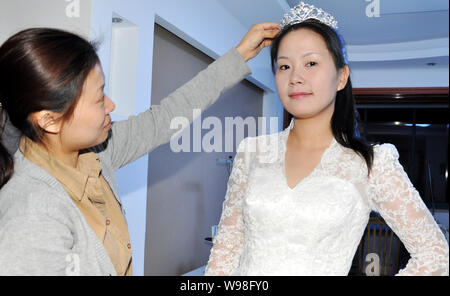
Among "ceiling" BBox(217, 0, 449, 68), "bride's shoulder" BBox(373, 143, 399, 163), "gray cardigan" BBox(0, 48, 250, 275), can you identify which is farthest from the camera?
"ceiling" BBox(217, 0, 449, 68)

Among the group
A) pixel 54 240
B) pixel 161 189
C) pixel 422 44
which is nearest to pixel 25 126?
pixel 54 240

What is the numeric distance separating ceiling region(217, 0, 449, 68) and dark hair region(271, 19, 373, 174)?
1.91m

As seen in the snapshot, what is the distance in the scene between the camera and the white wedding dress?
96 centimetres

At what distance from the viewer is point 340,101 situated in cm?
122

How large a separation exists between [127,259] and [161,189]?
1946mm

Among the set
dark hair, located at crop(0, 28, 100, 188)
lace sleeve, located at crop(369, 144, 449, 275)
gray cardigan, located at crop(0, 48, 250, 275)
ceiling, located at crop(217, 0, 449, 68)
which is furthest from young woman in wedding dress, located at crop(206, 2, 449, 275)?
ceiling, located at crop(217, 0, 449, 68)

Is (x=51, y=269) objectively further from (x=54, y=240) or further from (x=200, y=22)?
(x=200, y=22)

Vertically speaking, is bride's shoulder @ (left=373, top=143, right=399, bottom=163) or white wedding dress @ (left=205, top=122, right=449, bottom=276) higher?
bride's shoulder @ (left=373, top=143, right=399, bottom=163)

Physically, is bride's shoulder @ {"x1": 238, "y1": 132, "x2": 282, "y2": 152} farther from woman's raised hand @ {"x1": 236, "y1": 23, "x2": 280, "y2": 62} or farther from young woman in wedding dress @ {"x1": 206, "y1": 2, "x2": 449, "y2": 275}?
woman's raised hand @ {"x1": 236, "y1": 23, "x2": 280, "y2": 62}

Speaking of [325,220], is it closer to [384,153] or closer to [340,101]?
[384,153]

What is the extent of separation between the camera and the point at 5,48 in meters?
0.78

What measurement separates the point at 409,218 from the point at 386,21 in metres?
3.19

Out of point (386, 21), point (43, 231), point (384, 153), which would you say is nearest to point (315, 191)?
point (384, 153)

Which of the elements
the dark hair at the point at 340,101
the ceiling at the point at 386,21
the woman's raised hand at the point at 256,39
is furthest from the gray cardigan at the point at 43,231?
the ceiling at the point at 386,21
